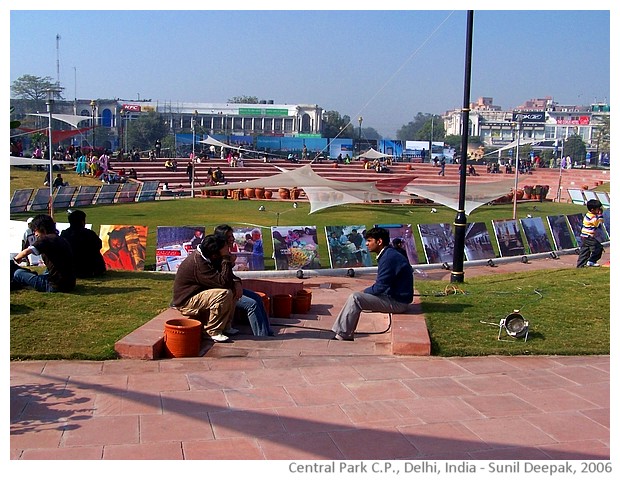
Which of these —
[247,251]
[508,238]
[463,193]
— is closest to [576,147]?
[508,238]

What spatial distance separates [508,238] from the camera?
17.8 meters

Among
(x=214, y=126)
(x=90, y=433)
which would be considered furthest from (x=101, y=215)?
(x=214, y=126)

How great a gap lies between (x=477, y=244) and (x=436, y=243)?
1.45m

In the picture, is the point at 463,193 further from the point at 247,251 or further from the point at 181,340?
the point at 181,340

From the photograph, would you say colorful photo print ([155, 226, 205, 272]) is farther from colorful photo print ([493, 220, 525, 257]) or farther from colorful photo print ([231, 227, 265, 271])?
colorful photo print ([493, 220, 525, 257])

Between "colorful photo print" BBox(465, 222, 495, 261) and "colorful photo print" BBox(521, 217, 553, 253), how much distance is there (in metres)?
1.49

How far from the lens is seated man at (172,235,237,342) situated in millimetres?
7109

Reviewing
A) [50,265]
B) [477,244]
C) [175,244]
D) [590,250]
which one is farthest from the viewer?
[477,244]

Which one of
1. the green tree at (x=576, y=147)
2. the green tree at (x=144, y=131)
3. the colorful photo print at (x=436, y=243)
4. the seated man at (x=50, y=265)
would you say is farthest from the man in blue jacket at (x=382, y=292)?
the green tree at (x=576, y=147)

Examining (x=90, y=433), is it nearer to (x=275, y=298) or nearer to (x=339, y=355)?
(x=339, y=355)

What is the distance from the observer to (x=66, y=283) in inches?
339

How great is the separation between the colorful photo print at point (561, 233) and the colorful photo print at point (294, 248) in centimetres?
790

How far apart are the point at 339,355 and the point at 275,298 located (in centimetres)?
197

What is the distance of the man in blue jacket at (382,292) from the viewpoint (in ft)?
24.6
